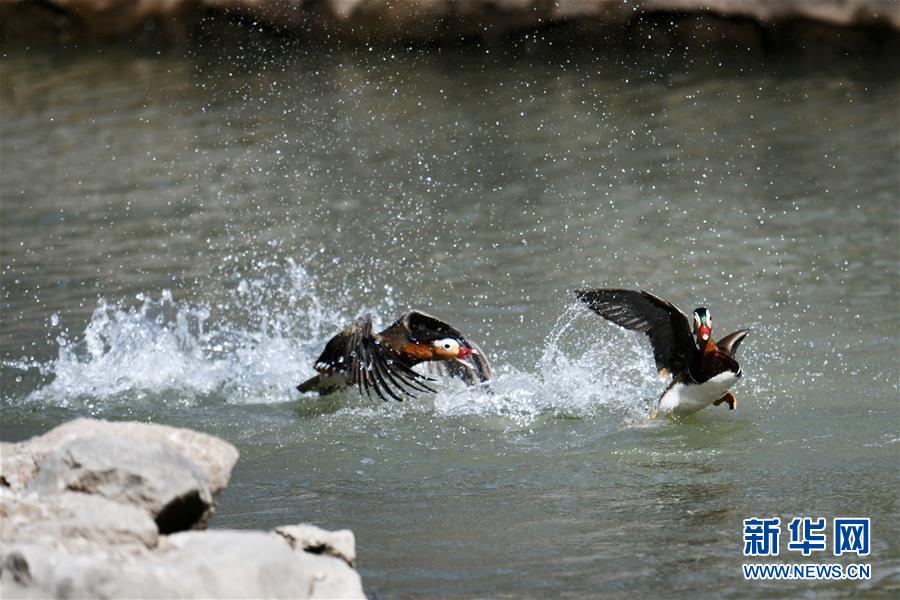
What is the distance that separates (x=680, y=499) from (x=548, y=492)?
21.5 inches

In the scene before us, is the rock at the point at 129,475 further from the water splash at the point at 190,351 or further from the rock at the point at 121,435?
the water splash at the point at 190,351

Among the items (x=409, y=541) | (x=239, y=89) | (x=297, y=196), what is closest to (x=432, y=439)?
(x=409, y=541)

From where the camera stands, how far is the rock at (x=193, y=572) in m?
3.25

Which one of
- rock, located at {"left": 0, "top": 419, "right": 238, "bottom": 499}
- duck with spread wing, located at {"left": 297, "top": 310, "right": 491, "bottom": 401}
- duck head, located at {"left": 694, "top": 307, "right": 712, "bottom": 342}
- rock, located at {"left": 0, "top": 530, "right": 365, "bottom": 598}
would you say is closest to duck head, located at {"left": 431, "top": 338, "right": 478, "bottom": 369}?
duck with spread wing, located at {"left": 297, "top": 310, "right": 491, "bottom": 401}

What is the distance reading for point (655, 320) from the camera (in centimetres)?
626

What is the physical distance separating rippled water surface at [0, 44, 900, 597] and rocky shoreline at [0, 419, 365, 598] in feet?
2.33

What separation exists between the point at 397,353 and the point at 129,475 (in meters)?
3.04

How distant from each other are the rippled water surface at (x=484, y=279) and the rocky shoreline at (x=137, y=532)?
0.71 meters

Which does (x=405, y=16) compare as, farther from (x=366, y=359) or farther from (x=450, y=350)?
(x=366, y=359)

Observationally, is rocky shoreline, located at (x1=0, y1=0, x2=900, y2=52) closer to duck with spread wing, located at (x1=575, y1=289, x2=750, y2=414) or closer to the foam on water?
the foam on water

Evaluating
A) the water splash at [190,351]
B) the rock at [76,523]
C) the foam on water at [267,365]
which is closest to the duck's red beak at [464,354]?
the foam on water at [267,365]

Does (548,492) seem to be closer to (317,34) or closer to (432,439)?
(432,439)

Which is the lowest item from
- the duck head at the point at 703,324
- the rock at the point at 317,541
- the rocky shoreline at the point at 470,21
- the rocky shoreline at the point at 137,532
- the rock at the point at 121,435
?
the rock at the point at 317,541

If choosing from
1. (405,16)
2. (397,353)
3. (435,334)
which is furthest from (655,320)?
(405,16)
